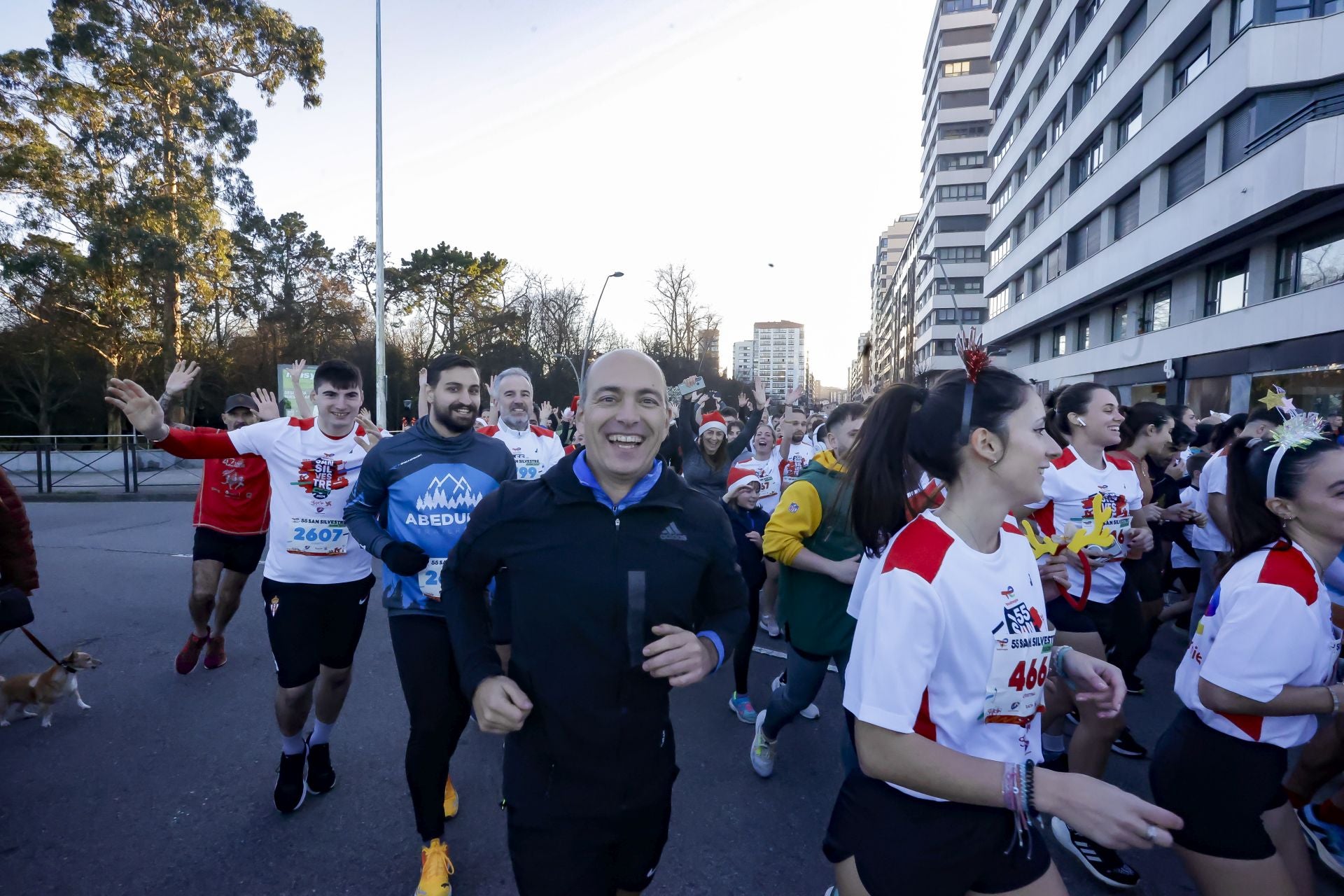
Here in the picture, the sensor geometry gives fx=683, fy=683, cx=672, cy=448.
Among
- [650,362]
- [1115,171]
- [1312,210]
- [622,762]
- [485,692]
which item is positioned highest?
[1115,171]

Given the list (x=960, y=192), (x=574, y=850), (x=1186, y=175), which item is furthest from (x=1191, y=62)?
(x=960, y=192)

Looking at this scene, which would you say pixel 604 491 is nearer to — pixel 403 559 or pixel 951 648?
pixel 951 648

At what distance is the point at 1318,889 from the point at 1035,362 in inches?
1476

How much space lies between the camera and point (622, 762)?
1.88 meters

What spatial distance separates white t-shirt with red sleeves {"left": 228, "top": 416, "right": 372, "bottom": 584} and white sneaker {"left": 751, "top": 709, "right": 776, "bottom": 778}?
2353mm

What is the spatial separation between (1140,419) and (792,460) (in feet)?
11.8

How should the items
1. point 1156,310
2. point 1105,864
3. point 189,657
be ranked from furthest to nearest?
point 1156,310 → point 189,657 → point 1105,864

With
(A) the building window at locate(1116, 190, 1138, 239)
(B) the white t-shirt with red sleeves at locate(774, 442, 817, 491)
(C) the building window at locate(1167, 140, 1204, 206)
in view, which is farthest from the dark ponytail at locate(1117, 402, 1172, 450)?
(A) the building window at locate(1116, 190, 1138, 239)

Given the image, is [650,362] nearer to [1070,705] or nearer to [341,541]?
[341,541]

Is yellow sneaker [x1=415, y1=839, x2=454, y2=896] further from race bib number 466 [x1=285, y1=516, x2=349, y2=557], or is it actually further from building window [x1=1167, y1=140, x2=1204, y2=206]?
building window [x1=1167, y1=140, x2=1204, y2=206]

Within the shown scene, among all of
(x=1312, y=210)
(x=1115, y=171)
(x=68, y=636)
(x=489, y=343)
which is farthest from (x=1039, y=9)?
(x=68, y=636)

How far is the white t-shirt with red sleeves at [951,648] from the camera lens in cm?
157

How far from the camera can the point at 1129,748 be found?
4.14 m

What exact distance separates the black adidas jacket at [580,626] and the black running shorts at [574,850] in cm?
4
